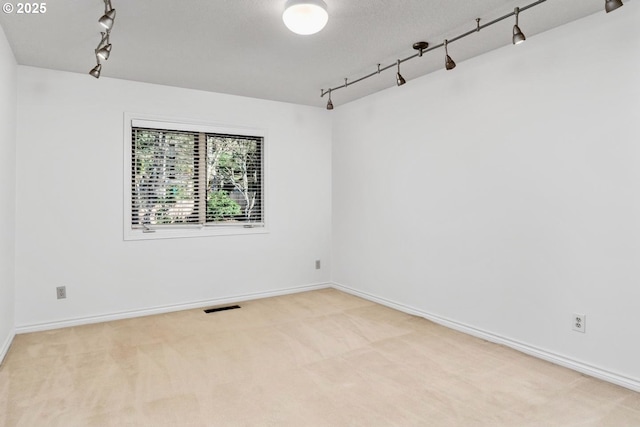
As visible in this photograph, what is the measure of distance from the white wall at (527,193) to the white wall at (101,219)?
4.91 feet

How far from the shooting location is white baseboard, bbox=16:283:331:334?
11.3 ft

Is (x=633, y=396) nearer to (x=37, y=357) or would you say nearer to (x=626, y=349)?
(x=626, y=349)

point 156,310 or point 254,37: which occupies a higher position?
point 254,37

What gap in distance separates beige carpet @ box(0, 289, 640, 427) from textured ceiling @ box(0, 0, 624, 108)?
2433 mm

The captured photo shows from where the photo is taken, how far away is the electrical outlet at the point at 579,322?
2580 millimetres

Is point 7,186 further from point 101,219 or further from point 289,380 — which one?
point 289,380

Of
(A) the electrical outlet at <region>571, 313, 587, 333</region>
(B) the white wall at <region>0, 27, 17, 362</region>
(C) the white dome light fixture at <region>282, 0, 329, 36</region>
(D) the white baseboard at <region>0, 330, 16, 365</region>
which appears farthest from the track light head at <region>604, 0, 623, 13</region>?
(D) the white baseboard at <region>0, 330, 16, 365</region>

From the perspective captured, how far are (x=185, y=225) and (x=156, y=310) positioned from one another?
953mm

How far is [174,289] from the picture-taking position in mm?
4098

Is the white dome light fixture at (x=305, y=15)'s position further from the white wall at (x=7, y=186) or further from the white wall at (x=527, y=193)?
the white wall at (x=7, y=186)

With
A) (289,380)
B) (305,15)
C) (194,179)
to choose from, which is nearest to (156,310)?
(194,179)

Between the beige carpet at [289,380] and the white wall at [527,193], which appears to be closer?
the beige carpet at [289,380]

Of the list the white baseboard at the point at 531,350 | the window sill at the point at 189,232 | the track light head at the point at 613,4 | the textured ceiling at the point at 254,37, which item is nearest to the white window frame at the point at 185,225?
the window sill at the point at 189,232

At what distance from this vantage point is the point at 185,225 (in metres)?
4.18
